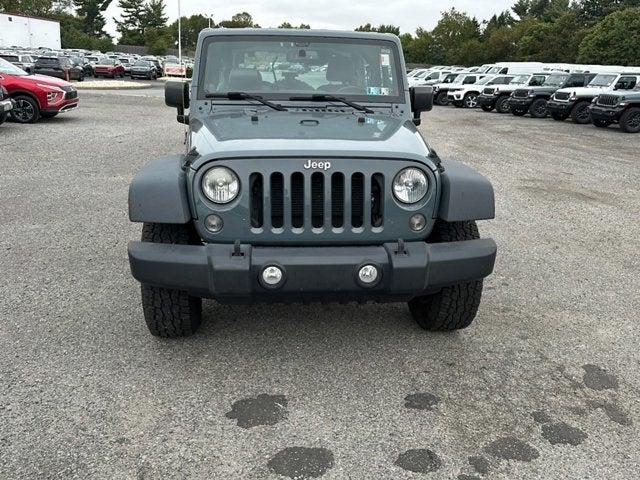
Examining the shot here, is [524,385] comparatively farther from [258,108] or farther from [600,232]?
[600,232]

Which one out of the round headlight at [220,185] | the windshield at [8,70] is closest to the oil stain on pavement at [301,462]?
the round headlight at [220,185]

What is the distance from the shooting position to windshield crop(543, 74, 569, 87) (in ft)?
74.6

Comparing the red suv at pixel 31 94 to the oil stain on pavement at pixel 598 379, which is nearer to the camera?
the oil stain on pavement at pixel 598 379

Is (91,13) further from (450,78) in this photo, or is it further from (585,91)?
(585,91)

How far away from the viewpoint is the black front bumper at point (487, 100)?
24.9 m

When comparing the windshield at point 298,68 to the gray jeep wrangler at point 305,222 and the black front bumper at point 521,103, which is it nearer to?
the gray jeep wrangler at point 305,222

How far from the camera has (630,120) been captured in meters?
17.9

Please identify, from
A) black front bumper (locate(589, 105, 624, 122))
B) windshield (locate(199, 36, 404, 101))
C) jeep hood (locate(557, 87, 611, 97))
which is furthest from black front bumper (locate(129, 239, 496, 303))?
jeep hood (locate(557, 87, 611, 97))

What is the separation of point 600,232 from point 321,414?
4.79m

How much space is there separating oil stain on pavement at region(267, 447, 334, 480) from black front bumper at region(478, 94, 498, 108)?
79.2 ft

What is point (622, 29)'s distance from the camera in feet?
136

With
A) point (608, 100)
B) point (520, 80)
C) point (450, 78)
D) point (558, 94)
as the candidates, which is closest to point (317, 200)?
point (608, 100)

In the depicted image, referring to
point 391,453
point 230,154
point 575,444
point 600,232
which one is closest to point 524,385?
point 575,444

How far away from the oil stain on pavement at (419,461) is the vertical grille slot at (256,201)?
1.29 metres
